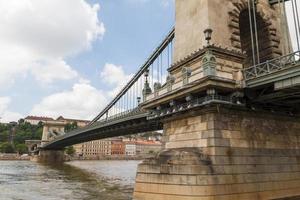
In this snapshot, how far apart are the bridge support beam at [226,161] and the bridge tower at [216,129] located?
4 cm

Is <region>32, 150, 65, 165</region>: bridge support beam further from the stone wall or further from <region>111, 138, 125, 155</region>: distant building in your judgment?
the stone wall

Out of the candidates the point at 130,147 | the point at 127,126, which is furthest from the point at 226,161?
the point at 130,147

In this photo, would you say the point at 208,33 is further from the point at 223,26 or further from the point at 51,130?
the point at 51,130

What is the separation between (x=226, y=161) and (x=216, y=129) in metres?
1.33

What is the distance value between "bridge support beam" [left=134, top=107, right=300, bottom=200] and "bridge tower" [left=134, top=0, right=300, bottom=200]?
0.12 feet

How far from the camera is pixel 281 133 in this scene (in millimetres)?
16109

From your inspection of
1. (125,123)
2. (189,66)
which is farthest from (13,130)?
(189,66)

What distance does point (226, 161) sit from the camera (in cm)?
1365

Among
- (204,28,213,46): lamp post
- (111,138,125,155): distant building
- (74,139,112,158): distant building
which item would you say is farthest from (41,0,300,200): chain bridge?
(111,138,125,155): distant building

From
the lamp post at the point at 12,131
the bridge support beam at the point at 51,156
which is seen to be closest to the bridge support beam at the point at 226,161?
the bridge support beam at the point at 51,156

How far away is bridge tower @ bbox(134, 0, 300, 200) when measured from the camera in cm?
1348

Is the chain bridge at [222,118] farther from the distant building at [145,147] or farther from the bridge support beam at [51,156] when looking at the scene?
the distant building at [145,147]

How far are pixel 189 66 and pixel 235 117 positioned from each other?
385cm

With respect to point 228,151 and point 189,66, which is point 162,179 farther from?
point 189,66
